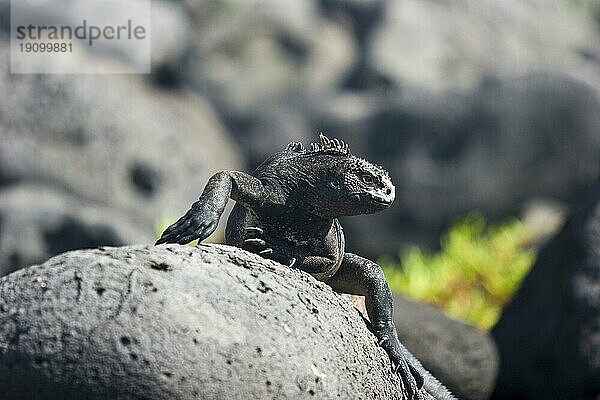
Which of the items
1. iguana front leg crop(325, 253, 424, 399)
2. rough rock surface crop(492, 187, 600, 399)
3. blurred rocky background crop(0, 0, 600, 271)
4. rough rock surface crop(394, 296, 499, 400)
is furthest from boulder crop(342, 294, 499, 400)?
blurred rocky background crop(0, 0, 600, 271)

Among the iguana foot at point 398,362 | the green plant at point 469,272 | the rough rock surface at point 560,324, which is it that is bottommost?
the green plant at point 469,272

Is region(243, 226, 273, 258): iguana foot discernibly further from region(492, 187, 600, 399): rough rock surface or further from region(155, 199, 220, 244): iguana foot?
region(492, 187, 600, 399): rough rock surface

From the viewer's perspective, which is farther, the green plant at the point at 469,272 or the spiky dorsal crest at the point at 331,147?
the green plant at the point at 469,272

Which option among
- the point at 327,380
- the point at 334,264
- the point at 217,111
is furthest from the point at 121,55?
the point at 327,380

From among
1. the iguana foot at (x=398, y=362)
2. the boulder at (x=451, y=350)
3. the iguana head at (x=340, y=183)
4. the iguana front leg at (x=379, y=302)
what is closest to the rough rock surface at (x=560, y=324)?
the boulder at (x=451, y=350)

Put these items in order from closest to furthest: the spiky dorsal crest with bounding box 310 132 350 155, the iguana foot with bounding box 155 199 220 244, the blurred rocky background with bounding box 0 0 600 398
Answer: the iguana foot with bounding box 155 199 220 244 → the spiky dorsal crest with bounding box 310 132 350 155 → the blurred rocky background with bounding box 0 0 600 398

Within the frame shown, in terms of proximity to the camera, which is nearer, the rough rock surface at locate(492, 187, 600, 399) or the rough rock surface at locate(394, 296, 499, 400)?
the rough rock surface at locate(394, 296, 499, 400)

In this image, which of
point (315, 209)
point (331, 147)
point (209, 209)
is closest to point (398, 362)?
point (315, 209)

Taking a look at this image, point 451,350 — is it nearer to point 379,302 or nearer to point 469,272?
point 379,302

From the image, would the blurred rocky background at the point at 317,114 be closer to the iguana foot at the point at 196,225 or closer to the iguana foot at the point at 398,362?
the iguana foot at the point at 398,362
